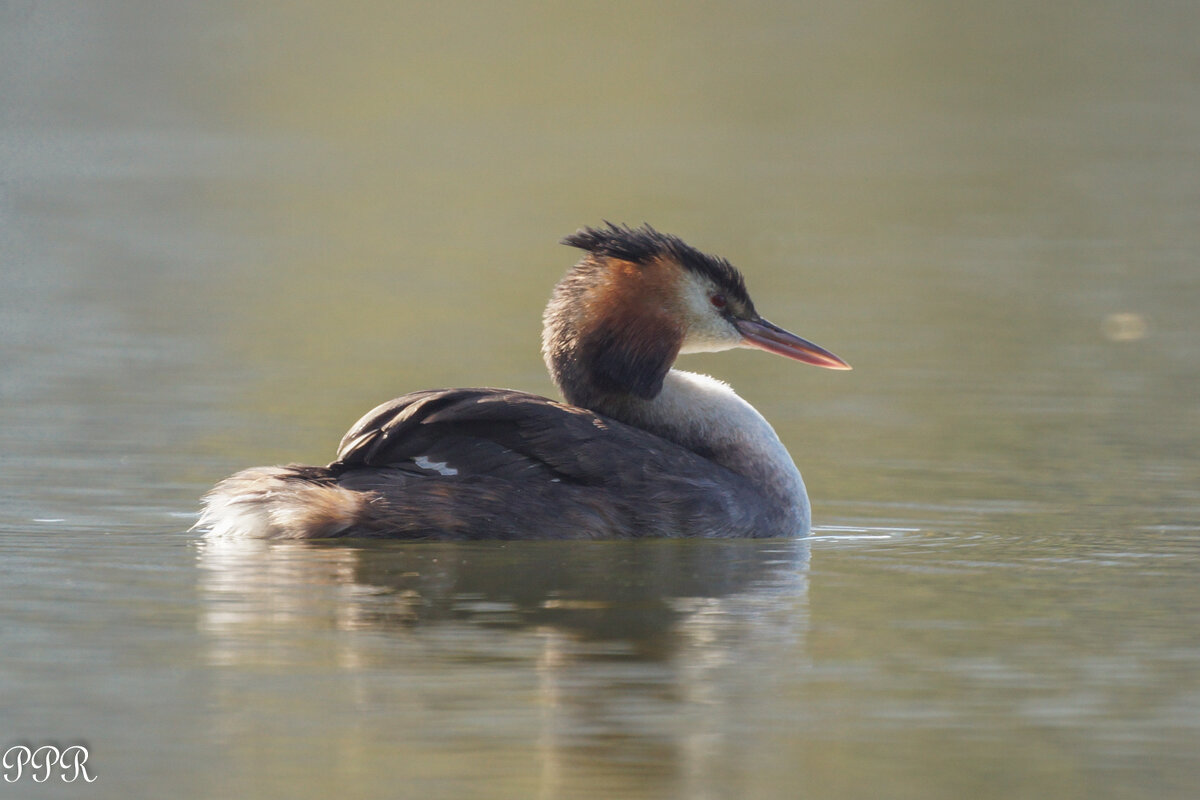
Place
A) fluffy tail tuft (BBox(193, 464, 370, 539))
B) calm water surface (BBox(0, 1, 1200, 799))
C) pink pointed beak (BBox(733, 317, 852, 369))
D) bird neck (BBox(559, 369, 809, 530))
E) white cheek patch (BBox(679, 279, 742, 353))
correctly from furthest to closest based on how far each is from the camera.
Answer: pink pointed beak (BBox(733, 317, 852, 369)) → white cheek patch (BBox(679, 279, 742, 353)) → bird neck (BBox(559, 369, 809, 530)) → fluffy tail tuft (BBox(193, 464, 370, 539)) → calm water surface (BBox(0, 1, 1200, 799))

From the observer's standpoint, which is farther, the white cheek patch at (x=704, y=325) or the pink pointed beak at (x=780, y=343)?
the pink pointed beak at (x=780, y=343)

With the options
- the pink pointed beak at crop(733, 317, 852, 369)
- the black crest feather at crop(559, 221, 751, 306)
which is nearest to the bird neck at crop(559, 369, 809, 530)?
the pink pointed beak at crop(733, 317, 852, 369)

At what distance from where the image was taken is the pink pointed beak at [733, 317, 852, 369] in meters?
10.1

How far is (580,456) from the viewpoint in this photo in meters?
8.97

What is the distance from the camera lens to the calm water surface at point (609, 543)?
6.20 m

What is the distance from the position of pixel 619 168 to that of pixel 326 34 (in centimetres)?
2044

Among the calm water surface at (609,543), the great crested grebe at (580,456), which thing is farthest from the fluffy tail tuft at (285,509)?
the calm water surface at (609,543)

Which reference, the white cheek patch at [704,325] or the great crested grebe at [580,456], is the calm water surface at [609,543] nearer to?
the great crested grebe at [580,456]

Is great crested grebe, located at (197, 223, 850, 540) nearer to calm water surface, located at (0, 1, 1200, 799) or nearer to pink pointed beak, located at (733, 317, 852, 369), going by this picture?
calm water surface, located at (0, 1, 1200, 799)

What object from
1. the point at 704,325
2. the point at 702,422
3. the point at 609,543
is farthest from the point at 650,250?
the point at 609,543

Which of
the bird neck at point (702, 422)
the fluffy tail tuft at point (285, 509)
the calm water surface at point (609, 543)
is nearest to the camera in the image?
the calm water surface at point (609, 543)

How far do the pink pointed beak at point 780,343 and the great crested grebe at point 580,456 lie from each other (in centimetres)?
39

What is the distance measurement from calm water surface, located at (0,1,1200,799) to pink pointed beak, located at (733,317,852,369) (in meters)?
0.66

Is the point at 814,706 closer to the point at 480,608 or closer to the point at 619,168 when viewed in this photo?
the point at 480,608
